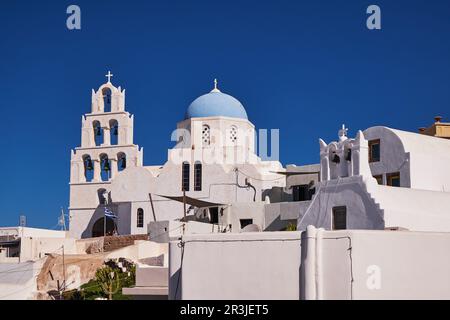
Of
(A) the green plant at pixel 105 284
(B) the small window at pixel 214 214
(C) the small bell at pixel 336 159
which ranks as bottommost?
(A) the green plant at pixel 105 284

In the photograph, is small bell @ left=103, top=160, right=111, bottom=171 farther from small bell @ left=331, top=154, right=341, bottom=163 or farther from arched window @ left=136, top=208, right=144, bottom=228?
small bell @ left=331, top=154, right=341, bottom=163

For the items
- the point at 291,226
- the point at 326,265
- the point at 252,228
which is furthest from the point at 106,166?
the point at 326,265

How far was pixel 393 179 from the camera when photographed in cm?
3053

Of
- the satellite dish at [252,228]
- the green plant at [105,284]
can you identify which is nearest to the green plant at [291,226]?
the satellite dish at [252,228]

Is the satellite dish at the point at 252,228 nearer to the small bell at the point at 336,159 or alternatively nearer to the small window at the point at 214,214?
the small window at the point at 214,214

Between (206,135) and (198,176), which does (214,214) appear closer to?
(198,176)

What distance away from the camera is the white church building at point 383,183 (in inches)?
1029

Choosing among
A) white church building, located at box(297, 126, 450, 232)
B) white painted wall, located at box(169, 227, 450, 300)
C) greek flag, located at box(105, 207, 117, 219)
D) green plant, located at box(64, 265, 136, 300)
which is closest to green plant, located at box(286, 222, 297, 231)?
white church building, located at box(297, 126, 450, 232)

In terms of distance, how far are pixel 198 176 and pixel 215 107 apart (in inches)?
200

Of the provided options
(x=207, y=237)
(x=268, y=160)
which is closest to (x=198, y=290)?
(x=207, y=237)

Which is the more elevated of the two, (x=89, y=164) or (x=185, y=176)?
(x=89, y=164)

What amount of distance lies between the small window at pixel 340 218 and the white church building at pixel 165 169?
14025mm

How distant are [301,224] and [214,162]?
15.4 m
